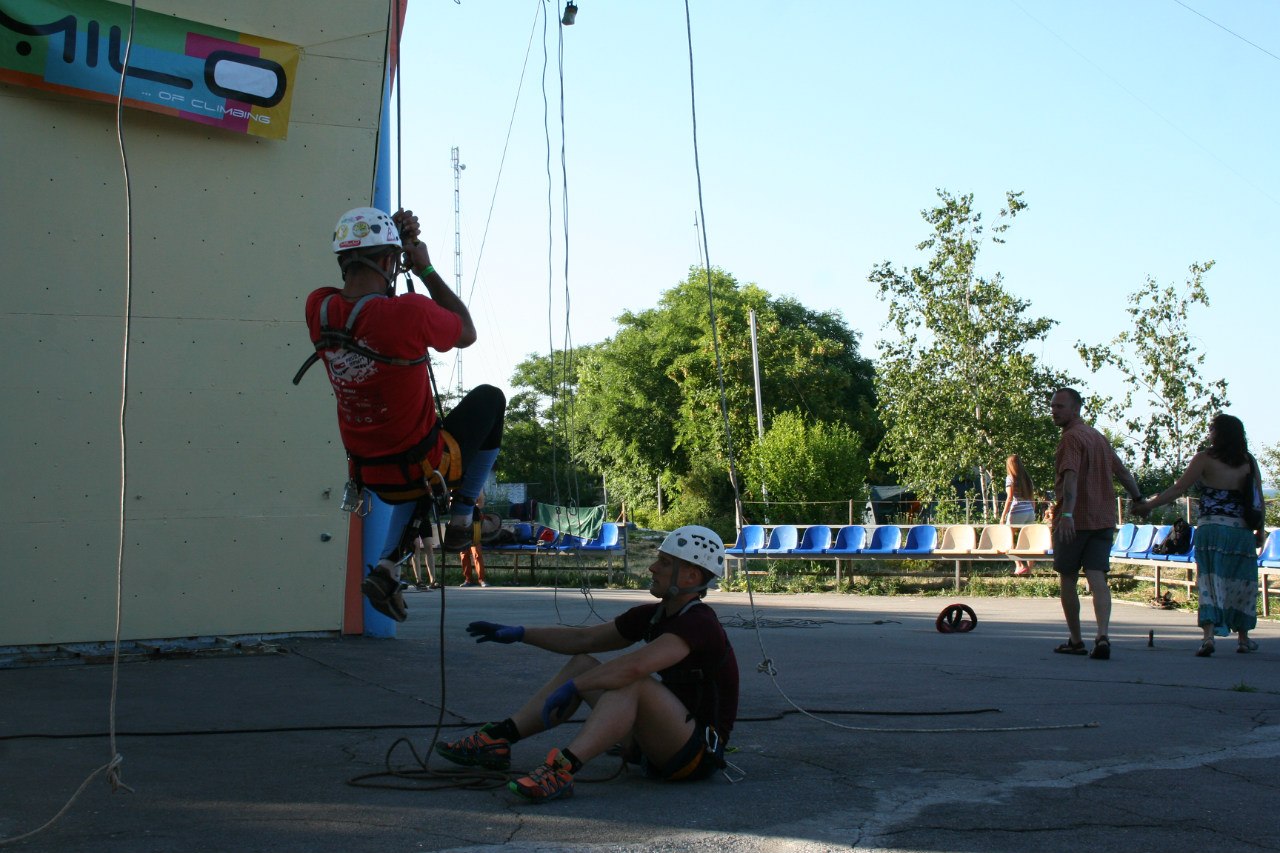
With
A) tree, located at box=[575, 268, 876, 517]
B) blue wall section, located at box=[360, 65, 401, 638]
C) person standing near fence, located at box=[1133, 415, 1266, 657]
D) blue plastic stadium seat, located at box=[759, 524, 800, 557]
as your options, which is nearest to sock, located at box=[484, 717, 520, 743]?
blue wall section, located at box=[360, 65, 401, 638]

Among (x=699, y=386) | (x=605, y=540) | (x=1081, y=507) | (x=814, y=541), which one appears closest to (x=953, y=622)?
(x=1081, y=507)

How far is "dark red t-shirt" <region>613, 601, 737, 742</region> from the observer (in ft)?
17.4

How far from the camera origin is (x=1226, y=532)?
10.6 m

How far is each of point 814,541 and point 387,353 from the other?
19.5 meters

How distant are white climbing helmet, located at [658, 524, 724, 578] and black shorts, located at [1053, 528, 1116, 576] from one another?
587cm

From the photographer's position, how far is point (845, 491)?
34.8 m

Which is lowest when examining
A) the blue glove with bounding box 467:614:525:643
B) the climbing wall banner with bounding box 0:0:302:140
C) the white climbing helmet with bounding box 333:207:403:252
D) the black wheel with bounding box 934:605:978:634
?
the black wheel with bounding box 934:605:978:634

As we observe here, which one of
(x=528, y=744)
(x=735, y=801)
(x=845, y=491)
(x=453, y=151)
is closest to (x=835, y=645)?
(x=528, y=744)

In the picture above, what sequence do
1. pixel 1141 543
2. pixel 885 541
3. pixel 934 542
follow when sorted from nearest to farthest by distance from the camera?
pixel 1141 543
pixel 934 542
pixel 885 541

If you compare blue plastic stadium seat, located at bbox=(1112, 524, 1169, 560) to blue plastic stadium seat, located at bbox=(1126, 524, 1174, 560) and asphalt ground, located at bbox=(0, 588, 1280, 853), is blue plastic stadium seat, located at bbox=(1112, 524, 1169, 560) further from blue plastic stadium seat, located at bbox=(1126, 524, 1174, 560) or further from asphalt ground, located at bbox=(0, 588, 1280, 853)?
asphalt ground, located at bbox=(0, 588, 1280, 853)

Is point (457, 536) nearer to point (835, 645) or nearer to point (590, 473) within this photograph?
point (835, 645)

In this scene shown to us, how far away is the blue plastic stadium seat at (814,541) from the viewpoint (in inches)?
934

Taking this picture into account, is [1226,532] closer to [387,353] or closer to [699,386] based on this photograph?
[387,353]

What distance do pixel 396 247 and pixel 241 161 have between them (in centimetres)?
514
